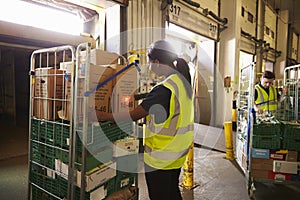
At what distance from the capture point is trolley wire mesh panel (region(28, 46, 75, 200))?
6.17 feet

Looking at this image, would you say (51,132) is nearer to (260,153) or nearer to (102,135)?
(102,135)

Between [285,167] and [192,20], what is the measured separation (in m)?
4.18

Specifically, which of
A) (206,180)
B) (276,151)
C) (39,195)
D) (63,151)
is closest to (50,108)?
(63,151)

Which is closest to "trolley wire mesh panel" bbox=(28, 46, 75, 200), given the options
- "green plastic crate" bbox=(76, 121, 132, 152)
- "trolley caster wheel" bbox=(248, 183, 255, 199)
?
"green plastic crate" bbox=(76, 121, 132, 152)

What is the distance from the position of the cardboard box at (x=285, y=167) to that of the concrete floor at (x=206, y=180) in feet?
0.91

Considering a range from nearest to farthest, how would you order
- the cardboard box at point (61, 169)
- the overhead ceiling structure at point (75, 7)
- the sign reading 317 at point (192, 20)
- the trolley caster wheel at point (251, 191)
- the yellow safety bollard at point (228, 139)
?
the cardboard box at point (61, 169) < the trolley caster wheel at point (251, 191) < the overhead ceiling structure at point (75, 7) < the yellow safety bollard at point (228, 139) < the sign reading 317 at point (192, 20)

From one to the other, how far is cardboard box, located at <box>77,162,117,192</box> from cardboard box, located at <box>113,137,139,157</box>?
10 centimetres

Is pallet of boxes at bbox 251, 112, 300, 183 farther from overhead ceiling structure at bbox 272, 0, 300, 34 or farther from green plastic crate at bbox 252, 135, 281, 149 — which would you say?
overhead ceiling structure at bbox 272, 0, 300, 34

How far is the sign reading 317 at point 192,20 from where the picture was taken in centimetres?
521

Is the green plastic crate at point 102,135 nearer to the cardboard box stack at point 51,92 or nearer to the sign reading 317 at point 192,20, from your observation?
the cardboard box stack at point 51,92

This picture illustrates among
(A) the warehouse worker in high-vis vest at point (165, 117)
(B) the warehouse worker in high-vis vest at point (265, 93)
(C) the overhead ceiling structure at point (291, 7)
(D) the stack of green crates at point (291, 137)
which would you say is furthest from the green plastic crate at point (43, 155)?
(C) the overhead ceiling structure at point (291, 7)

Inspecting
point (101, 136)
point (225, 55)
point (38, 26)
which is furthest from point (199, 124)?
point (101, 136)

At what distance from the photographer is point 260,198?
2904 millimetres

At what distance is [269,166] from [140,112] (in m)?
2.19
